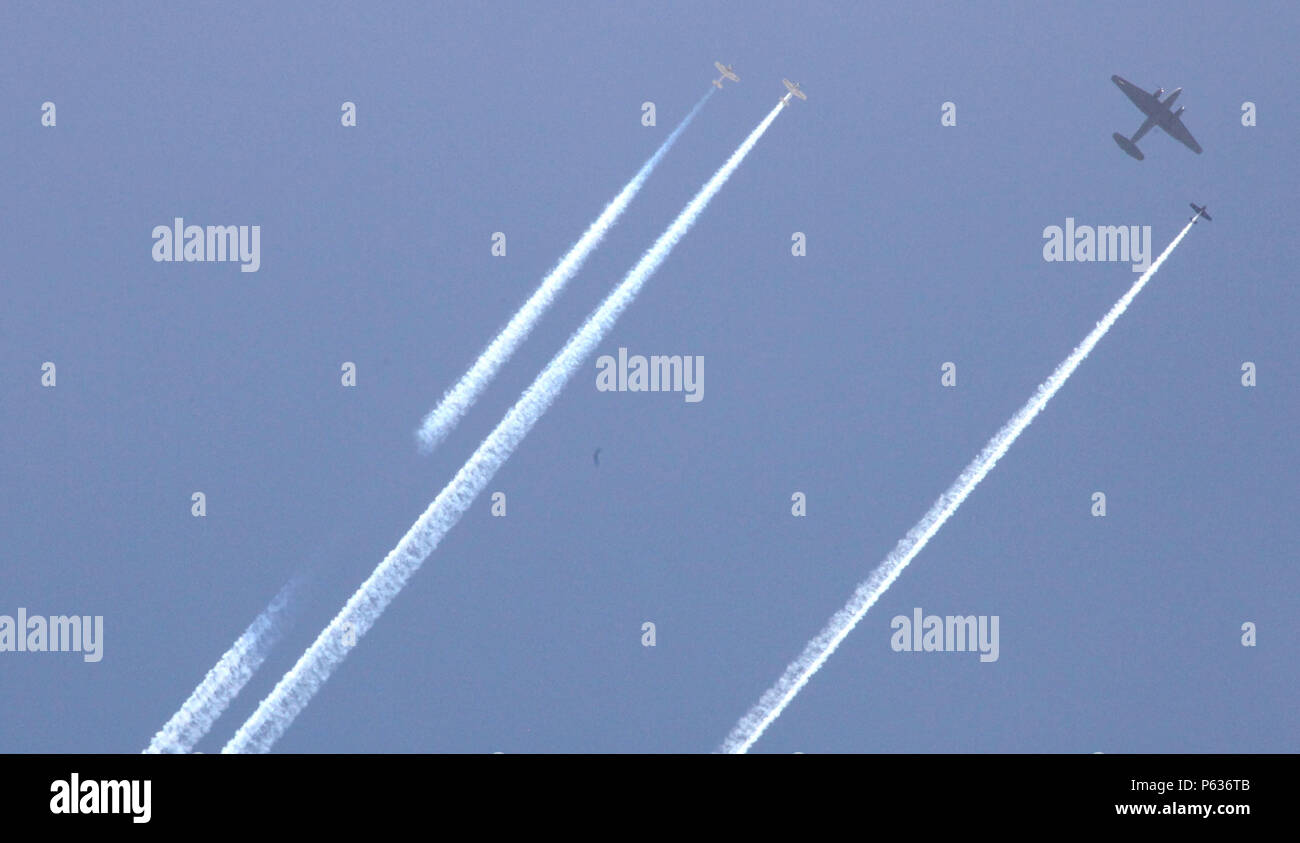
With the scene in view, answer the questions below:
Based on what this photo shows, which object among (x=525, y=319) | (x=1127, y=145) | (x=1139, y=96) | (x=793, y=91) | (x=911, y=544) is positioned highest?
(x=793, y=91)

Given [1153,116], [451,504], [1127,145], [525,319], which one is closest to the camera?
[451,504]

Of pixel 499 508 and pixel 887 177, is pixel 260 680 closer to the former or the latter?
pixel 499 508

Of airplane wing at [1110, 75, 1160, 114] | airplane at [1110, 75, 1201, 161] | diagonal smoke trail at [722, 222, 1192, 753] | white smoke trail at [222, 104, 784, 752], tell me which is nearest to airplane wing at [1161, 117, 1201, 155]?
airplane at [1110, 75, 1201, 161]

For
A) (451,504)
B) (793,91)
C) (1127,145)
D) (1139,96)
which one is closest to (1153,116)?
(1139,96)

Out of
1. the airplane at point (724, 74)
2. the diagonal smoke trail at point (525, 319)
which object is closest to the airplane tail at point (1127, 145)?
the airplane at point (724, 74)

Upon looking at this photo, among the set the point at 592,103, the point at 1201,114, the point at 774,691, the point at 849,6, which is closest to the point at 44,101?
the point at 592,103

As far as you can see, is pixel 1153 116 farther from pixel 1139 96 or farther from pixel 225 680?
pixel 225 680

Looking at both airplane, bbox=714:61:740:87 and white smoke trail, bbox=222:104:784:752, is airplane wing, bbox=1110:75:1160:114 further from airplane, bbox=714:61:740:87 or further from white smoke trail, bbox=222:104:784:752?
white smoke trail, bbox=222:104:784:752

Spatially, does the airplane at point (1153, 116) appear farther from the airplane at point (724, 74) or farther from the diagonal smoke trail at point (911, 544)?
the airplane at point (724, 74)
